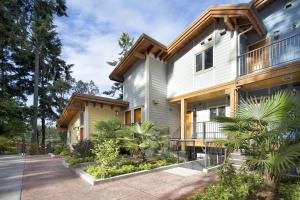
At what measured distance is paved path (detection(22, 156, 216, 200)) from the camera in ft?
20.1

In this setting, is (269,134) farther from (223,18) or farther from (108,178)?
(223,18)

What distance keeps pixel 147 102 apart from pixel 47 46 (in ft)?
68.4

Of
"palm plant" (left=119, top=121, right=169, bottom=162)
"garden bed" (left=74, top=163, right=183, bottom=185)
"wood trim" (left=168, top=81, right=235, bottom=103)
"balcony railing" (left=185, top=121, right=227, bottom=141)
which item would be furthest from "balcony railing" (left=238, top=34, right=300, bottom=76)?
"garden bed" (left=74, top=163, right=183, bottom=185)

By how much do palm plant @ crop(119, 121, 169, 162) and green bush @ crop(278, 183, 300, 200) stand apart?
5.19 metres

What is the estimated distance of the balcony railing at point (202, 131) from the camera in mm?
11744

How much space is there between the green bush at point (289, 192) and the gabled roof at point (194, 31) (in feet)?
24.5

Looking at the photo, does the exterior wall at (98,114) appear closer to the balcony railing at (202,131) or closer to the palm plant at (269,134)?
the balcony railing at (202,131)

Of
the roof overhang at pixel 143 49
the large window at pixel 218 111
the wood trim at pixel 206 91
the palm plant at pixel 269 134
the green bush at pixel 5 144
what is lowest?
the green bush at pixel 5 144

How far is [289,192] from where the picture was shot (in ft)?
16.7

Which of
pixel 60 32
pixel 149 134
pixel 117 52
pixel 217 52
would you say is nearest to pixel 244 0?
pixel 217 52

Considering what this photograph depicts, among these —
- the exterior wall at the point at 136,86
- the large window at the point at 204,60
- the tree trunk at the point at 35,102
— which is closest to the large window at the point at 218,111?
the large window at the point at 204,60

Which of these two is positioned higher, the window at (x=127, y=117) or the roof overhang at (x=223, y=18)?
the roof overhang at (x=223, y=18)

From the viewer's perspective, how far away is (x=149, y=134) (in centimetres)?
1000

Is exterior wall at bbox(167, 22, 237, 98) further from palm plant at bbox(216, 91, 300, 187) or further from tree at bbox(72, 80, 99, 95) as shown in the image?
tree at bbox(72, 80, 99, 95)
